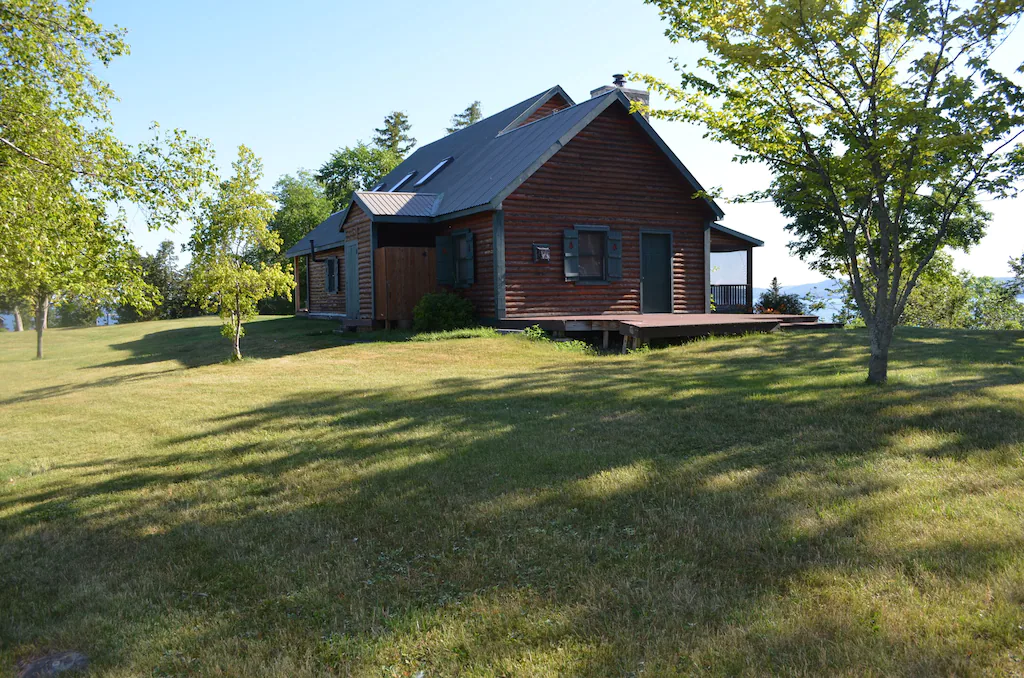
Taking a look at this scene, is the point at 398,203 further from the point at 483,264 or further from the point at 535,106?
the point at 535,106

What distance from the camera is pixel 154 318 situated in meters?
44.8

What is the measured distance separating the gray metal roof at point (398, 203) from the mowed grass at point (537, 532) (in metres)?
11.2

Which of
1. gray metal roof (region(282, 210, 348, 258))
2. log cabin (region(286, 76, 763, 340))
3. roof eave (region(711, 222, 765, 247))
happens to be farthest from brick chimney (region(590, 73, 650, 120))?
gray metal roof (region(282, 210, 348, 258))

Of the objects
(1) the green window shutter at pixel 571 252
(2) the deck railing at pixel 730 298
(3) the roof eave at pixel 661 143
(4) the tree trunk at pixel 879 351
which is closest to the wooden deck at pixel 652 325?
(1) the green window shutter at pixel 571 252

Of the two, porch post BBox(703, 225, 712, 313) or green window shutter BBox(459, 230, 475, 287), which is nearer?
green window shutter BBox(459, 230, 475, 287)

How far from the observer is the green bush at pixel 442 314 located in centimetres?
1934

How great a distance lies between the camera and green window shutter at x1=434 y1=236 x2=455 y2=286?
2083 cm

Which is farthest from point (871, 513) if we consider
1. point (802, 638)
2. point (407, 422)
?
point (407, 422)

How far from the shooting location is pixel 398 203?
70.5ft

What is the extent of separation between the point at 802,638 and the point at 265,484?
4.60 meters

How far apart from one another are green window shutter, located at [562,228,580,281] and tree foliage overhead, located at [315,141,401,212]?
34471 mm

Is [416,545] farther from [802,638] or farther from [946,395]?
[946,395]

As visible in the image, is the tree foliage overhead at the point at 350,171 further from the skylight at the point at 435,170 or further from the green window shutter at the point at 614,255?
the green window shutter at the point at 614,255

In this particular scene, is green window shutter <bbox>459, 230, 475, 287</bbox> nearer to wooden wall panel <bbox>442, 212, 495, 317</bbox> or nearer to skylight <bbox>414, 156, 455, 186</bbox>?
wooden wall panel <bbox>442, 212, 495, 317</bbox>
